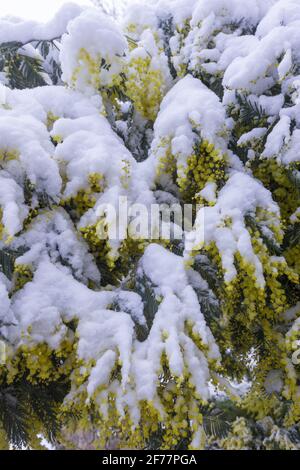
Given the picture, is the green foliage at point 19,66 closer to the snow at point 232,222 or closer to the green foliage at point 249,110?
the green foliage at point 249,110

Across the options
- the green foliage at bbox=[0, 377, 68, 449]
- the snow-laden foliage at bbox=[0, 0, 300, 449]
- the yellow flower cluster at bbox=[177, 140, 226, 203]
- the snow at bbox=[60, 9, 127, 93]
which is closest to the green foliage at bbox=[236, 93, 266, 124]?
the snow-laden foliage at bbox=[0, 0, 300, 449]

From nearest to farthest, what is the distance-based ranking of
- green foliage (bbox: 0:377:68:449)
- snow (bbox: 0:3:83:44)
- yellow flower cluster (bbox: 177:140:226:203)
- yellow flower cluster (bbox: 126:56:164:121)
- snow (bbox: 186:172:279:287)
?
snow (bbox: 186:172:279:287) → green foliage (bbox: 0:377:68:449) → yellow flower cluster (bbox: 177:140:226:203) → yellow flower cluster (bbox: 126:56:164:121) → snow (bbox: 0:3:83:44)

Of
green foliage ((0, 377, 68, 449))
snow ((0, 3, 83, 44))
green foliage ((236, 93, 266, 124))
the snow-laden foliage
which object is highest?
snow ((0, 3, 83, 44))

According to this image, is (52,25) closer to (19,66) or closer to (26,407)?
(19,66)

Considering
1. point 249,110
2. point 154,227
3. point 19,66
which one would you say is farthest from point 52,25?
point 154,227

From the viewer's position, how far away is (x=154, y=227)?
2361 millimetres

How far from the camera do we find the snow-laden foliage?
2049 millimetres

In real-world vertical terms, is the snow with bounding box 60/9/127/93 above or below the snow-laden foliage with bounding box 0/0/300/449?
above

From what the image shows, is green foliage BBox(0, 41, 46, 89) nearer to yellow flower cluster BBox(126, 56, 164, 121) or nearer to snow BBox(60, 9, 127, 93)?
snow BBox(60, 9, 127, 93)

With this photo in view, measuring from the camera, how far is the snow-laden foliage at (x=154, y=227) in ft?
6.72

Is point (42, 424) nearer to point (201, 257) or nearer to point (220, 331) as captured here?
point (220, 331)

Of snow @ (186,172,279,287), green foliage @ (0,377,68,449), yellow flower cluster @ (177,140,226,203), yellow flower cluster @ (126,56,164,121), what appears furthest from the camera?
yellow flower cluster @ (126,56,164,121)

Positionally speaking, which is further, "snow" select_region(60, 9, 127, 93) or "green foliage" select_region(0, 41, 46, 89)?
"green foliage" select_region(0, 41, 46, 89)

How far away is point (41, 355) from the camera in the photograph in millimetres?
2076
